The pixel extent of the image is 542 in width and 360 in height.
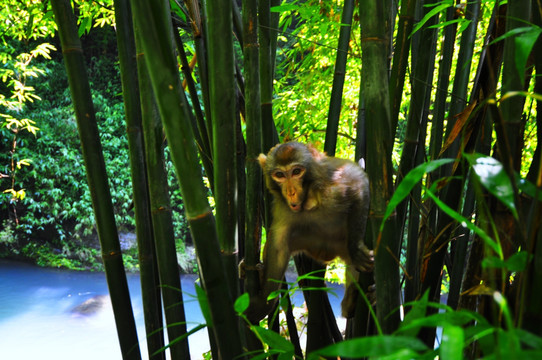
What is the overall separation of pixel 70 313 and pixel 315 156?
5678mm

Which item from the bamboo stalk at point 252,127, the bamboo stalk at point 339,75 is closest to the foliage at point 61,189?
the bamboo stalk at point 339,75

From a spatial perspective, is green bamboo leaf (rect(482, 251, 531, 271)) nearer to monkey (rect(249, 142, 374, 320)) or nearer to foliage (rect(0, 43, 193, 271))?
monkey (rect(249, 142, 374, 320))

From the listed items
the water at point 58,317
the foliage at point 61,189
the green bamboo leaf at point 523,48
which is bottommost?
the water at point 58,317

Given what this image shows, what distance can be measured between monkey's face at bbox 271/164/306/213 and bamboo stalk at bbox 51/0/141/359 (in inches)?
20.0

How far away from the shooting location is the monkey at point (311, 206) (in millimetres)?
1298

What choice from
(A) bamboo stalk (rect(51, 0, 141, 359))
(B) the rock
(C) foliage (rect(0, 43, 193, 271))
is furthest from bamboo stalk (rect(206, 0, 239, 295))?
(C) foliage (rect(0, 43, 193, 271))

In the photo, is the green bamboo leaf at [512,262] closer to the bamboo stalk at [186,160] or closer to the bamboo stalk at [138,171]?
the bamboo stalk at [186,160]

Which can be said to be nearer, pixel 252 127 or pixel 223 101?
pixel 223 101

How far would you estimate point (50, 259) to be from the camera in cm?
738

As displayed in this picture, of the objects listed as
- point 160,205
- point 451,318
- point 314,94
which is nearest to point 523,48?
point 451,318

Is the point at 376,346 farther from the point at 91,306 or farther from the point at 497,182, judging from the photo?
the point at 91,306

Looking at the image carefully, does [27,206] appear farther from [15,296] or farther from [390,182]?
[390,182]

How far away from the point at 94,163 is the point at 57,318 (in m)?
5.86

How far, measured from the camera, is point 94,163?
90cm
